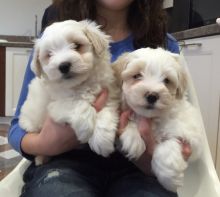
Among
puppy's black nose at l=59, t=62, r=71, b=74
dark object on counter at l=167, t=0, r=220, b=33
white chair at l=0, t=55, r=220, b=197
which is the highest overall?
dark object on counter at l=167, t=0, r=220, b=33

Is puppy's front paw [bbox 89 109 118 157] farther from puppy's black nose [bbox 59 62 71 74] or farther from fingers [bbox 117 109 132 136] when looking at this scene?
puppy's black nose [bbox 59 62 71 74]

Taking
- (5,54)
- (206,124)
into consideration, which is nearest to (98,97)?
(206,124)

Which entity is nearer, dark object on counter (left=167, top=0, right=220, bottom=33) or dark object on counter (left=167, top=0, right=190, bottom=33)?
dark object on counter (left=167, top=0, right=220, bottom=33)

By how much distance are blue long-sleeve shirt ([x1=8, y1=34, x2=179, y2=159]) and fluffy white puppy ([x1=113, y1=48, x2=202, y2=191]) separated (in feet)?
0.95

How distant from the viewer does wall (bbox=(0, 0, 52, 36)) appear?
16.2 ft

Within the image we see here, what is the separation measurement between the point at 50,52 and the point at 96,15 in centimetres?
48

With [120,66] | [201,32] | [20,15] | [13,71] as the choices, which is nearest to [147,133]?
[120,66]

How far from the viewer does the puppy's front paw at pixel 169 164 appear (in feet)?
3.40

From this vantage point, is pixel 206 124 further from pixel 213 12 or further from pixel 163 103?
pixel 163 103

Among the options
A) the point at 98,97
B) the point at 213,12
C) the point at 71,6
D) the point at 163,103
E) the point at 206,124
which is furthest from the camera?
the point at 213,12

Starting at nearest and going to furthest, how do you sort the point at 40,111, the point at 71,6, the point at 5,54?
1. the point at 40,111
2. the point at 71,6
3. the point at 5,54

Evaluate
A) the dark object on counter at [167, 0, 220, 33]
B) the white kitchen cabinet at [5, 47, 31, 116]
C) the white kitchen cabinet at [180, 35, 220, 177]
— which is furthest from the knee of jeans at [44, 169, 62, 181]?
the white kitchen cabinet at [5, 47, 31, 116]

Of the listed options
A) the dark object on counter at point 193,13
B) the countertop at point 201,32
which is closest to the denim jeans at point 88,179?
the countertop at point 201,32

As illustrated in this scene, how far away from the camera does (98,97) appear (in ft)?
3.67
